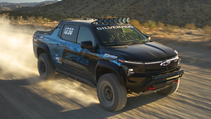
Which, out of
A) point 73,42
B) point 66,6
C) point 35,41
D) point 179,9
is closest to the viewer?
point 73,42

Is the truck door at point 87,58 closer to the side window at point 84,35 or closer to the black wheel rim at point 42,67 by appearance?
the side window at point 84,35

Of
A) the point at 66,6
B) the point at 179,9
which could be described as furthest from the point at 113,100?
the point at 66,6

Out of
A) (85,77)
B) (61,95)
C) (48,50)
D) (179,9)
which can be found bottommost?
(61,95)

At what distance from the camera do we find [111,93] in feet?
14.5

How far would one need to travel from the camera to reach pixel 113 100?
432 cm

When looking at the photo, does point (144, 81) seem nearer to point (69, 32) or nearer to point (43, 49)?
point (69, 32)

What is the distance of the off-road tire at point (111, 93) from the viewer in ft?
13.8

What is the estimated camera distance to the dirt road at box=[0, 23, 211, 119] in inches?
169

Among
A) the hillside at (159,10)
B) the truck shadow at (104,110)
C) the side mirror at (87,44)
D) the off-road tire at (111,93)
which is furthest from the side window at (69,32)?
the hillside at (159,10)

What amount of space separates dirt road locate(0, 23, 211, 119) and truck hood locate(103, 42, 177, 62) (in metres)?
1.04

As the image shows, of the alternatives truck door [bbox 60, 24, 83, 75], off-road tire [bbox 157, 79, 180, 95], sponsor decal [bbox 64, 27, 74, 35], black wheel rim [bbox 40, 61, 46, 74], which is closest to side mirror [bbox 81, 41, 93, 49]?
truck door [bbox 60, 24, 83, 75]

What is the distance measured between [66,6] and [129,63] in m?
74.4

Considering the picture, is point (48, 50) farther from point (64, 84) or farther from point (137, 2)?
point (137, 2)

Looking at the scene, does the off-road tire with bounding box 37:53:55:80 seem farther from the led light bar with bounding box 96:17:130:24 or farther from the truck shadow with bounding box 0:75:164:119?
the led light bar with bounding box 96:17:130:24
